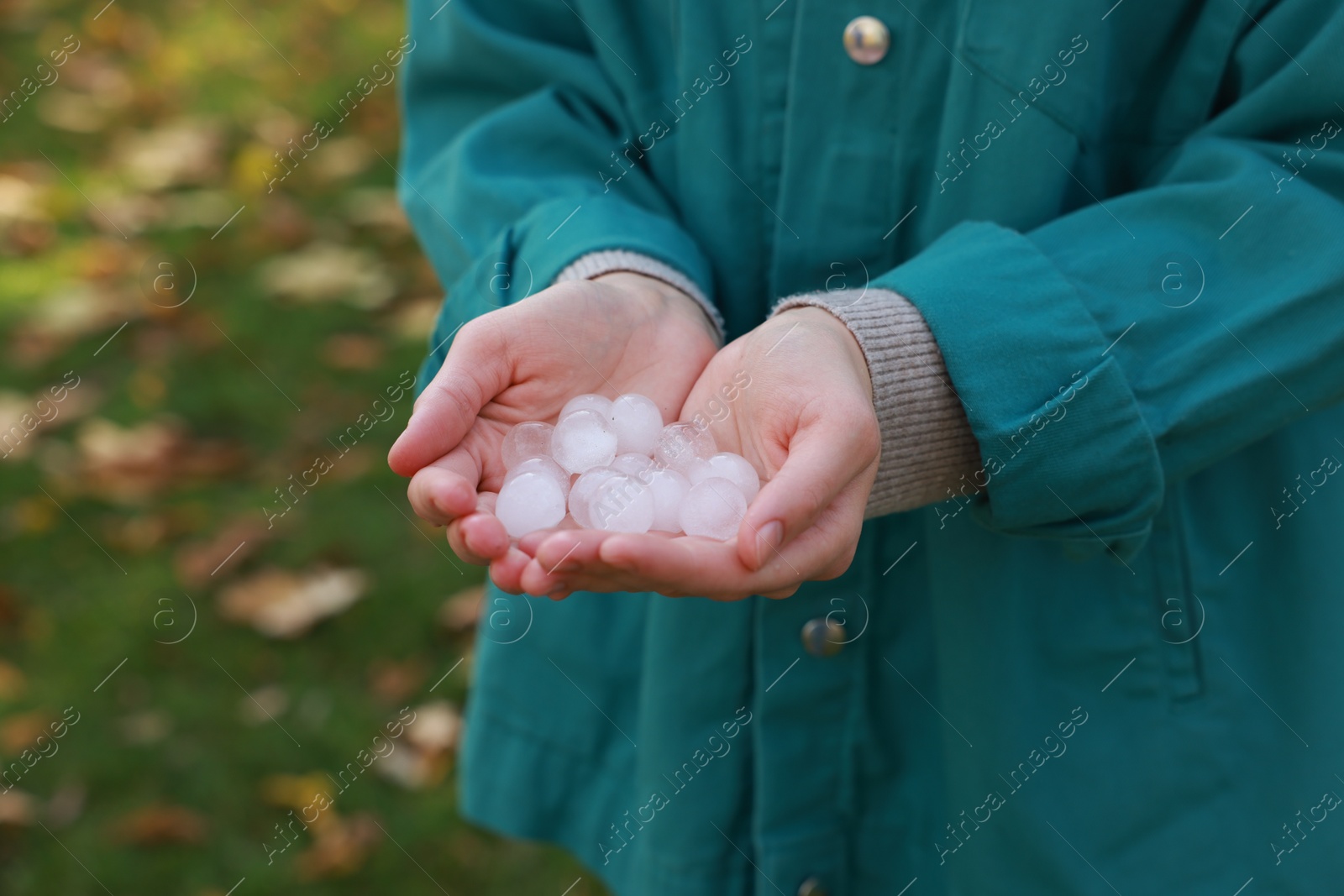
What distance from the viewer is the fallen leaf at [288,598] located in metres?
3.01

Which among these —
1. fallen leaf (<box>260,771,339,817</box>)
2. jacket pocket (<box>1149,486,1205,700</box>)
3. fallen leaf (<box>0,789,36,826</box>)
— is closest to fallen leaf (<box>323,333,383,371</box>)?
fallen leaf (<box>260,771,339,817</box>)

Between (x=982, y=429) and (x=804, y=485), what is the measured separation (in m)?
0.27

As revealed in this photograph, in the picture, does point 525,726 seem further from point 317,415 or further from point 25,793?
point 317,415

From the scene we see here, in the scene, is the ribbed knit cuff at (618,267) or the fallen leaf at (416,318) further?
the fallen leaf at (416,318)

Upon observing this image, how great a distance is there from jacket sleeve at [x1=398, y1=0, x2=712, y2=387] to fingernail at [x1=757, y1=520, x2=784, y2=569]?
1.76 feet

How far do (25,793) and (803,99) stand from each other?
2482 mm

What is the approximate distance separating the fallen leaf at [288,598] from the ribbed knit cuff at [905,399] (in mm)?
2169

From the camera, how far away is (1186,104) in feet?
4.56

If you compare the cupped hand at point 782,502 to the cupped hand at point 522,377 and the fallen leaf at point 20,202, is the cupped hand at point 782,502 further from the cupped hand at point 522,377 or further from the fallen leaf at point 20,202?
the fallen leaf at point 20,202

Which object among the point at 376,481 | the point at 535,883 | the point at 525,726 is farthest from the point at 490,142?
the point at 376,481

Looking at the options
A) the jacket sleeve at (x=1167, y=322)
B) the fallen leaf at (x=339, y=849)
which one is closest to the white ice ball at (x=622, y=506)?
the jacket sleeve at (x=1167, y=322)

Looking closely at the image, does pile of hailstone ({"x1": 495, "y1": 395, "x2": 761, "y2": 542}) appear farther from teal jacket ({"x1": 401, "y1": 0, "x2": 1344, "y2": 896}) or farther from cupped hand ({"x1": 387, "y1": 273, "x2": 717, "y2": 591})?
teal jacket ({"x1": 401, "y1": 0, "x2": 1344, "y2": 896})

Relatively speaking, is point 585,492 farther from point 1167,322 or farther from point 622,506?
point 1167,322

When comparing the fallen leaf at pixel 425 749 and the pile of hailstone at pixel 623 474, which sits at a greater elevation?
the pile of hailstone at pixel 623 474
